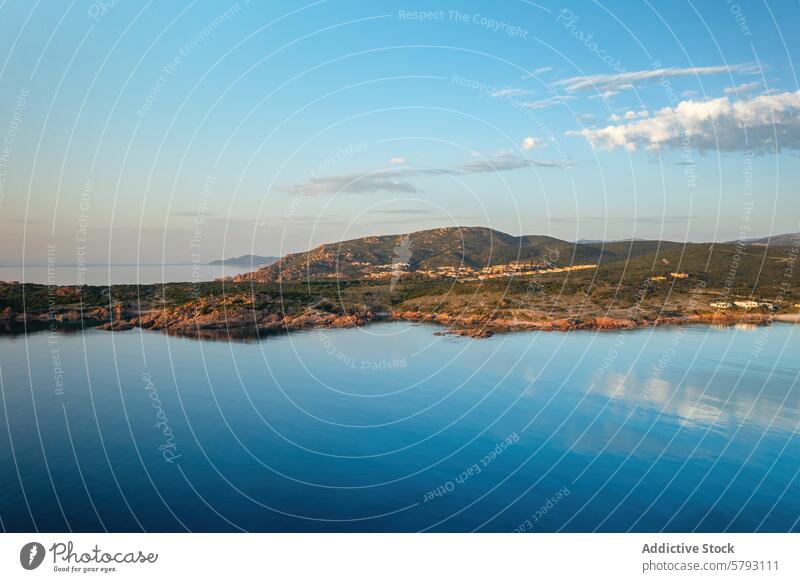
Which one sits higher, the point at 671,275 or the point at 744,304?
the point at 671,275

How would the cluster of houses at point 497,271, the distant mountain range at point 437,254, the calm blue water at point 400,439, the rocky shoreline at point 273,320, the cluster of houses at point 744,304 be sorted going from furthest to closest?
the distant mountain range at point 437,254 < the cluster of houses at point 497,271 < the cluster of houses at point 744,304 < the rocky shoreline at point 273,320 < the calm blue water at point 400,439

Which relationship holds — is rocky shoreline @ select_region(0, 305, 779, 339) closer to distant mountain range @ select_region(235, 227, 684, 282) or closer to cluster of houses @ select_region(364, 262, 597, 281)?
cluster of houses @ select_region(364, 262, 597, 281)

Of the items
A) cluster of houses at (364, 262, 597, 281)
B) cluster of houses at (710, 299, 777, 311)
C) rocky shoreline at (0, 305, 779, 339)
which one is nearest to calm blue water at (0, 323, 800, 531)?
rocky shoreline at (0, 305, 779, 339)

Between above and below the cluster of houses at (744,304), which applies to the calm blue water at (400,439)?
below

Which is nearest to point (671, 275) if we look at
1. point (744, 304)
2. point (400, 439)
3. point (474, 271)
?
point (744, 304)

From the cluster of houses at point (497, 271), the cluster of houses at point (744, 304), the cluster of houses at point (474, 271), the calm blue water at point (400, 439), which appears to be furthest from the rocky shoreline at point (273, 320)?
the cluster of houses at point (474, 271)

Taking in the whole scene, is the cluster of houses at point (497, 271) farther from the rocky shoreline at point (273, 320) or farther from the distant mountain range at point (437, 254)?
the rocky shoreline at point (273, 320)

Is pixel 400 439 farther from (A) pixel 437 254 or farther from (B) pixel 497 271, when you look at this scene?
(A) pixel 437 254

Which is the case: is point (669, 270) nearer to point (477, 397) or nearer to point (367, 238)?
point (477, 397)

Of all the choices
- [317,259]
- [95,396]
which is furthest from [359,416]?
[317,259]
